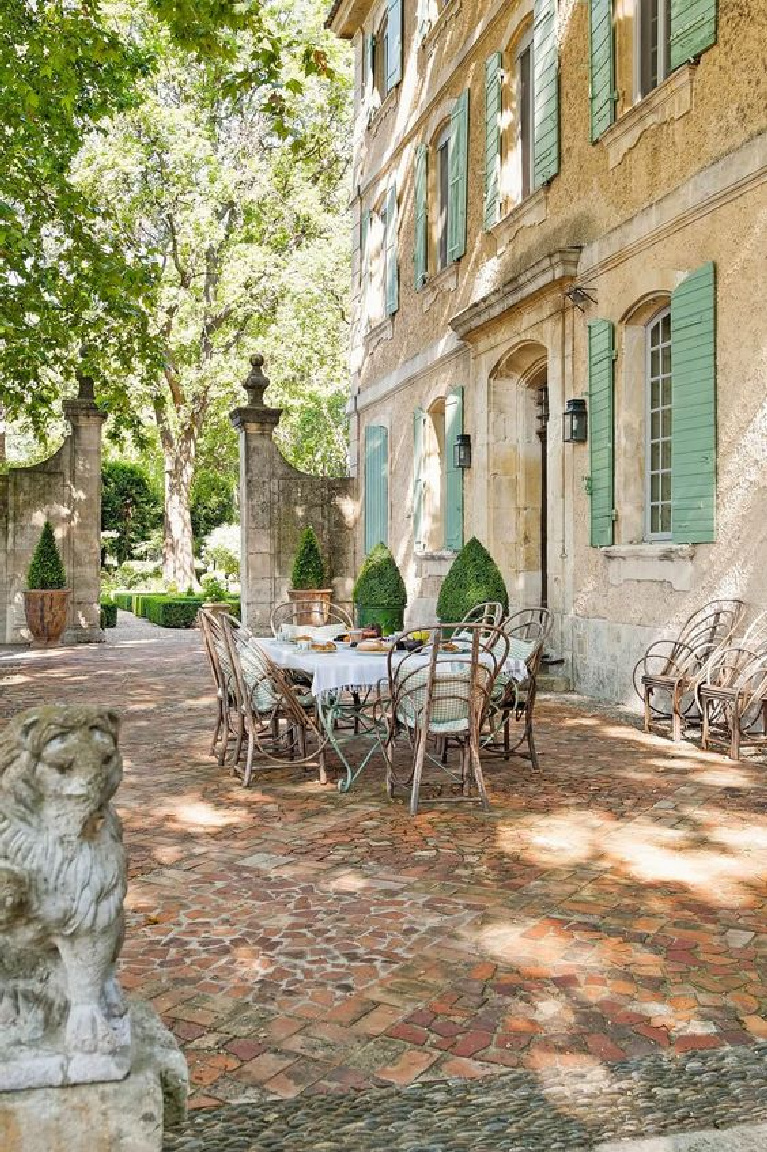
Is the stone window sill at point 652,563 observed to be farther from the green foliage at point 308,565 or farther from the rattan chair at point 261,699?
the green foliage at point 308,565

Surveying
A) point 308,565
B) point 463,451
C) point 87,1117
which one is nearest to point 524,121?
point 463,451

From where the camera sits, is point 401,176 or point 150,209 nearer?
point 401,176

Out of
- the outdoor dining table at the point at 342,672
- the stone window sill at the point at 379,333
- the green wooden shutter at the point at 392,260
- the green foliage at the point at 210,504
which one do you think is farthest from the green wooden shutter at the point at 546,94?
the green foliage at the point at 210,504

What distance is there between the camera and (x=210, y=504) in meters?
35.8

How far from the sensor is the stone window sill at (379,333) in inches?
605

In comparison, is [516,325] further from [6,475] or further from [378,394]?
[6,475]

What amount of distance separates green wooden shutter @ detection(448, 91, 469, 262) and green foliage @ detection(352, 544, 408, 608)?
3885 millimetres

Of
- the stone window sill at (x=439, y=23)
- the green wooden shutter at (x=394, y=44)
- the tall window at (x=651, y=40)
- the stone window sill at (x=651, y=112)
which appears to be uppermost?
the green wooden shutter at (x=394, y=44)

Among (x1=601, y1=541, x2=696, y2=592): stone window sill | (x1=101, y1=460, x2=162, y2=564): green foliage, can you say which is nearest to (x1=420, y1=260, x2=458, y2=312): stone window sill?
(x1=601, y1=541, x2=696, y2=592): stone window sill

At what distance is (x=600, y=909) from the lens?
3.72 metres

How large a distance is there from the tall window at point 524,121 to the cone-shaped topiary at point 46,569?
836 centimetres

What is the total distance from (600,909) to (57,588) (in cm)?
1266

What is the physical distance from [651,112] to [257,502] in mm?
8243

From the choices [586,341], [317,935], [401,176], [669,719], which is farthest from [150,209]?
[317,935]
